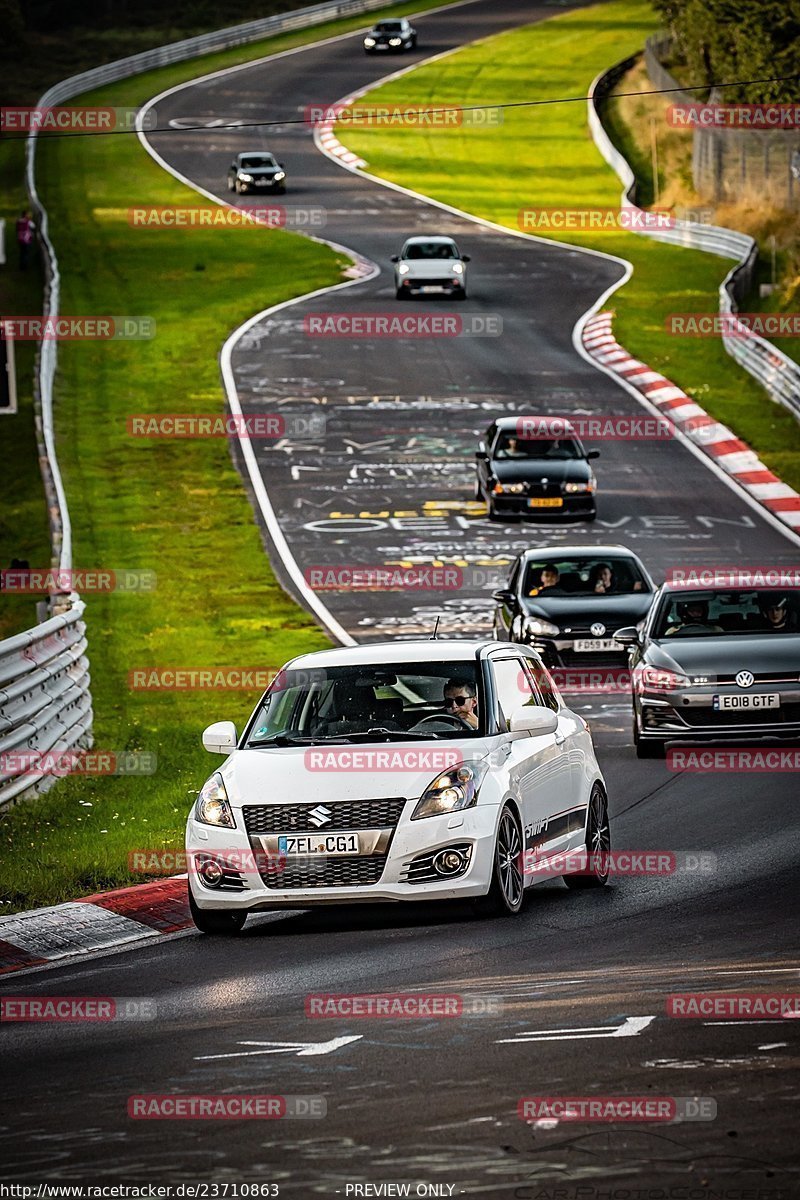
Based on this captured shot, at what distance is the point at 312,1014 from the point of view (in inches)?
367

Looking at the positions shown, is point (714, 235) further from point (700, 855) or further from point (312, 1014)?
point (312, 1014)

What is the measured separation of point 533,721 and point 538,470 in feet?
75.0

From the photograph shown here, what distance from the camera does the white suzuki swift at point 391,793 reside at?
11.3 m

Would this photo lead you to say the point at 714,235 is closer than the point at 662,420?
No

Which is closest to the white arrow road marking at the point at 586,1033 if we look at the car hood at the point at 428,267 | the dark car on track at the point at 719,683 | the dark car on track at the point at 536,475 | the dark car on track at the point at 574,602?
the dark car on track at the point at 719,683

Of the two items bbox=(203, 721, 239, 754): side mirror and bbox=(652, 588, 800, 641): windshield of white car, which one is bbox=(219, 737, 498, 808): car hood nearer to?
bbox=(203, 721, 239, 754): side mirror

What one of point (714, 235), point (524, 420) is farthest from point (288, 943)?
point (714, 235)

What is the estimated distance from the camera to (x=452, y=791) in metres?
11.5

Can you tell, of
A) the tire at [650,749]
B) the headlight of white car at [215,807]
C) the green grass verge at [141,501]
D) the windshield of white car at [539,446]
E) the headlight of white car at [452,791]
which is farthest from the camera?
the windshield of white car at [539,446]

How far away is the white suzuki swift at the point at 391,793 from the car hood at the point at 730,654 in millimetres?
5513

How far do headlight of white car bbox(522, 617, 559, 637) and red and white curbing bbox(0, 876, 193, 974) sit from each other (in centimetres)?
1135

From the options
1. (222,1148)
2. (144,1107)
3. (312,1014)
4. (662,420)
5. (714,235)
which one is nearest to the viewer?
(222,1148)

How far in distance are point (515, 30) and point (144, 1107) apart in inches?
3923

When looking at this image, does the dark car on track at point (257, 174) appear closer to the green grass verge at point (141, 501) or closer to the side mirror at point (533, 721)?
the green grass verge at point (141, 501)
